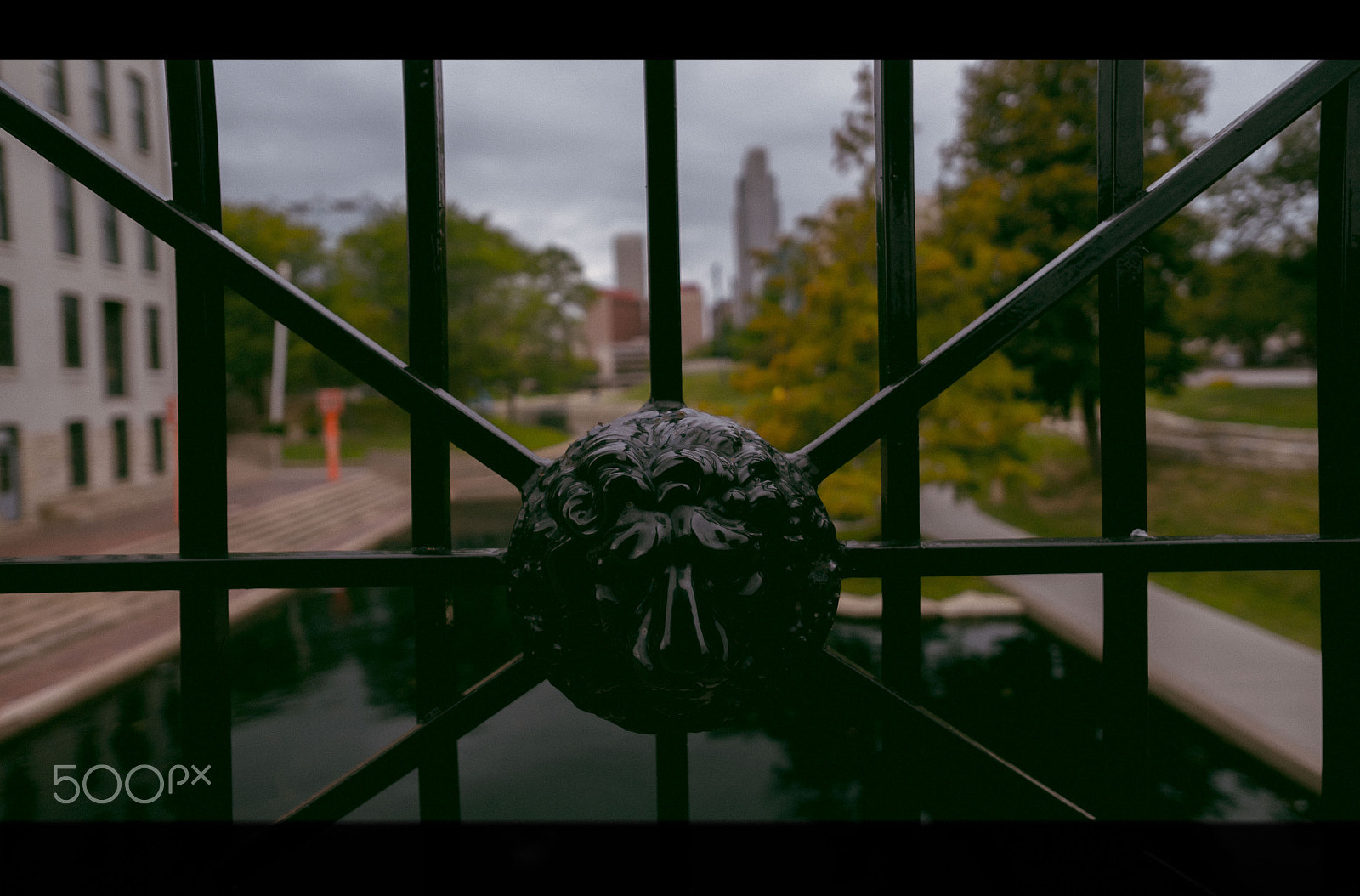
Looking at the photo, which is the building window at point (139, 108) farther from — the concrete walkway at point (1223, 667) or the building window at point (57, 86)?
the concrete walkway at point (1223, 667)

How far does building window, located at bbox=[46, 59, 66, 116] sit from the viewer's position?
12.1 meters

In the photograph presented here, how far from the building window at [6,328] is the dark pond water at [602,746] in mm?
6834

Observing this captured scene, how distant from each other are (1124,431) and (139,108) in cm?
1960

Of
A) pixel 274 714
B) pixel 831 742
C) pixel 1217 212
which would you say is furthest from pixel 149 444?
pixel 1217 212

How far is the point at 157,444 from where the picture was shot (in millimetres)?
16297

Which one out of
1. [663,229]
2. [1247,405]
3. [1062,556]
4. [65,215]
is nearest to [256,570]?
[663,229]

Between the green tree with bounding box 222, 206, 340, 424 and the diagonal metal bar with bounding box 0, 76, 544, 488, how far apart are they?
2083cm

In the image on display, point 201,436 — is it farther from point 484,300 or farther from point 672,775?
point 484,300

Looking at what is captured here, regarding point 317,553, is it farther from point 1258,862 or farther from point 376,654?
point 376,654

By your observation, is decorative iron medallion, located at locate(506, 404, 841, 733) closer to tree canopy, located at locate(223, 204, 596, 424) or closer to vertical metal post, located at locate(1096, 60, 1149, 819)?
Result: vertical metal post, located at locate(1096, 60, 1149, 819)

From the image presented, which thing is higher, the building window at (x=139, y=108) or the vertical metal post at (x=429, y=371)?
the building window at (x=139, y=108)

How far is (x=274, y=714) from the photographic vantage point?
10.4 metres

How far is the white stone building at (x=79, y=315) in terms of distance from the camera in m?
12.3

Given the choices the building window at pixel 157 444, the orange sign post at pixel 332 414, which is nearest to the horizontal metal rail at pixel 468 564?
the building window at pixel 157 444
